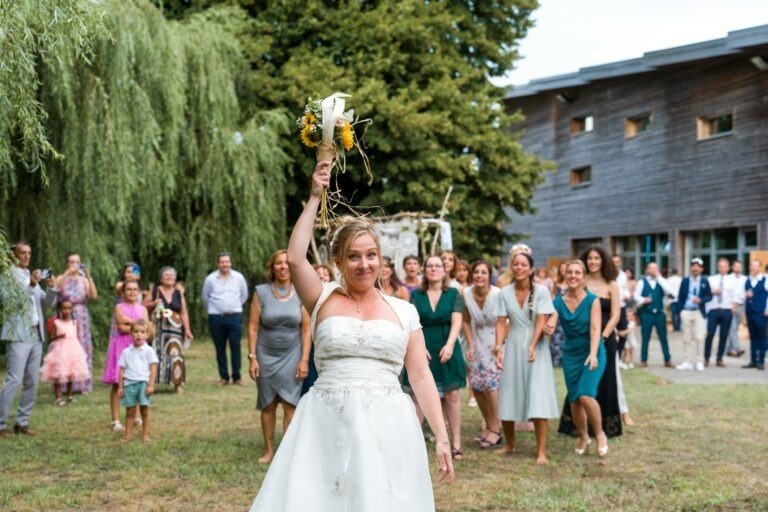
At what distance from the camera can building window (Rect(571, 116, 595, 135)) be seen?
35438 mm

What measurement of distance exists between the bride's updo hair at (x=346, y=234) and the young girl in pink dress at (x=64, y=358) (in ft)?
30.2

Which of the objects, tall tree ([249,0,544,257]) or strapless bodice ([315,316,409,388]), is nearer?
strapless bodice ([315,316,409,388])

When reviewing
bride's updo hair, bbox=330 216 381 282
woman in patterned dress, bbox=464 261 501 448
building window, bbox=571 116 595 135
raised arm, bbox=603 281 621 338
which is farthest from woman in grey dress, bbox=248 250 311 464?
building window, bbox=571 116 595 135

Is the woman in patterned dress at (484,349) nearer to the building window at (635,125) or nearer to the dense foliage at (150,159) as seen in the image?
the dense foliage at (150,159)

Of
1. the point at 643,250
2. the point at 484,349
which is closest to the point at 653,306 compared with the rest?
the point at 484,349

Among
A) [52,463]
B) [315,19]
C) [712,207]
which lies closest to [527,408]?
[52,463]

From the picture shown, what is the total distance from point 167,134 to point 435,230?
725 cm

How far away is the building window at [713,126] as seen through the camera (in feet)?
94.8

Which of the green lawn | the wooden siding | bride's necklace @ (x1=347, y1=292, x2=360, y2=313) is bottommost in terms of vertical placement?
the green lawn

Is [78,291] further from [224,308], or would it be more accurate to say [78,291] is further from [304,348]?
[304,348]

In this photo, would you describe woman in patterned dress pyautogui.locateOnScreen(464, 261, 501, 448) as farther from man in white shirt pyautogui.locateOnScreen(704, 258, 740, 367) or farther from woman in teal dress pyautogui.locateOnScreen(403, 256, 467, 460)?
man in white shirt pyautogui.locateOnScreen(704, 258, 740, 367)

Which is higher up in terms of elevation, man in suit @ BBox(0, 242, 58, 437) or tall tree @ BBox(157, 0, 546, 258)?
tall tree @ BBox(157, 0, 546, 258)

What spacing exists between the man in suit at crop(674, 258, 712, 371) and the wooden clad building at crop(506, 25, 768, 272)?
8.92m

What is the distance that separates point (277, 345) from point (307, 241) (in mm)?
4834
